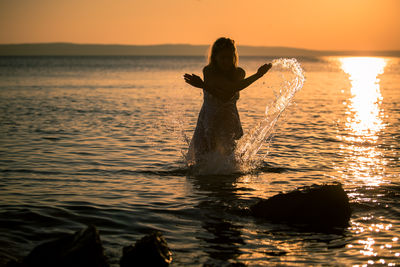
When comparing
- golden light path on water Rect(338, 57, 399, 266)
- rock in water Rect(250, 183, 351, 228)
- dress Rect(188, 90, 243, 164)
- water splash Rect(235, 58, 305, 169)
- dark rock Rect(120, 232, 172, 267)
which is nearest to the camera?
dark rock Rect(120, 232, 172, 267)

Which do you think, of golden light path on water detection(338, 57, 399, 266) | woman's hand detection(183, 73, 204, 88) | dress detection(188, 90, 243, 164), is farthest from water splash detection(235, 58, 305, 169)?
golden light path on water detection(338, 57, 399, 266)

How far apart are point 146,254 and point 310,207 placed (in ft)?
9.92

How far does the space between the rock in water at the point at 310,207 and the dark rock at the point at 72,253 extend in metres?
3.00

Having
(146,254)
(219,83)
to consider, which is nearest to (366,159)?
(219,83)

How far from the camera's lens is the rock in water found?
7363 mm

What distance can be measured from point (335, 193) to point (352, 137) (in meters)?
9.07

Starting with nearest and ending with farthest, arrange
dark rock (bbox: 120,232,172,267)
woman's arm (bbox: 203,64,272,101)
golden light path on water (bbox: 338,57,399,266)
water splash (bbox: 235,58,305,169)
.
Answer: dark rock (bbox: 120,232,172,267) < golden light path on water (bbox: 338,57,399,266) < woman's arm (bbox: 203,64,272,101) < water splash (bbox: 235,58,305,169)

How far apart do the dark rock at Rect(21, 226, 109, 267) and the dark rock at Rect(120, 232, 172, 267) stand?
26cm

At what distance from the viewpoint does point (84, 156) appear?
12484 mm

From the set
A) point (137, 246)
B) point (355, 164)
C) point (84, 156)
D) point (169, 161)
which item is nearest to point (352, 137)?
point (355, 164)

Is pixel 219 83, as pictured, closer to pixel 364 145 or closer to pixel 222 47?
pixel 222 47

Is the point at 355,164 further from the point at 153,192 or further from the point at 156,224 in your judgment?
the point at 156,224

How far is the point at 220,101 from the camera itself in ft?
33.5

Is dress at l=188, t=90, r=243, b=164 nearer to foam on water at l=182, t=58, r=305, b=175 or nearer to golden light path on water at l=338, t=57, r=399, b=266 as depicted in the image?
foam on water at l=182, t=58, r=305, b=175
